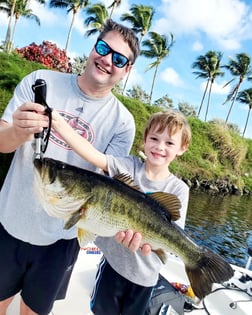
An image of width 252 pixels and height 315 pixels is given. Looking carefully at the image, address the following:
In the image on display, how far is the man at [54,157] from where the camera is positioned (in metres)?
2.03

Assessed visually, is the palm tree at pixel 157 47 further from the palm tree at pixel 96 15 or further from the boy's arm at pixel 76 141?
the boy's arm at pixel 76 141

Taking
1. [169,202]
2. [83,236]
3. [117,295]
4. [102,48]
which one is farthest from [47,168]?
[117,295]

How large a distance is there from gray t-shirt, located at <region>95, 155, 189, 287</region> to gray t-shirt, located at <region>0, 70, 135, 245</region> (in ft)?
0.53

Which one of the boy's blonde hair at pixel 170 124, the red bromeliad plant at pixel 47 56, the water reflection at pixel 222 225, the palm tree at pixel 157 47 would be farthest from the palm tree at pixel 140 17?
the boy's blonde hair at pixel 170 124

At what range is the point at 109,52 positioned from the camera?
6.88ft

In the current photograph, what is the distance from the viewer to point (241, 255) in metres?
11.4

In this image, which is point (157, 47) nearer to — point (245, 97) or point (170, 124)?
point (245, 97)

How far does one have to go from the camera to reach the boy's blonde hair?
2355mm

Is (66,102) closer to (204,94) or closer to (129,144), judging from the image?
(129,144)

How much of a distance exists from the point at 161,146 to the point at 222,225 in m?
14.2

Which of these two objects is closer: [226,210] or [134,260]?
[134,260]

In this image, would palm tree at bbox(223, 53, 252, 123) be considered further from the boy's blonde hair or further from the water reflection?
the boy's blonde hair

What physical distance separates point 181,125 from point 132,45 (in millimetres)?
763

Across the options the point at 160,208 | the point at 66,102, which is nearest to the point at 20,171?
the point at 66,102
